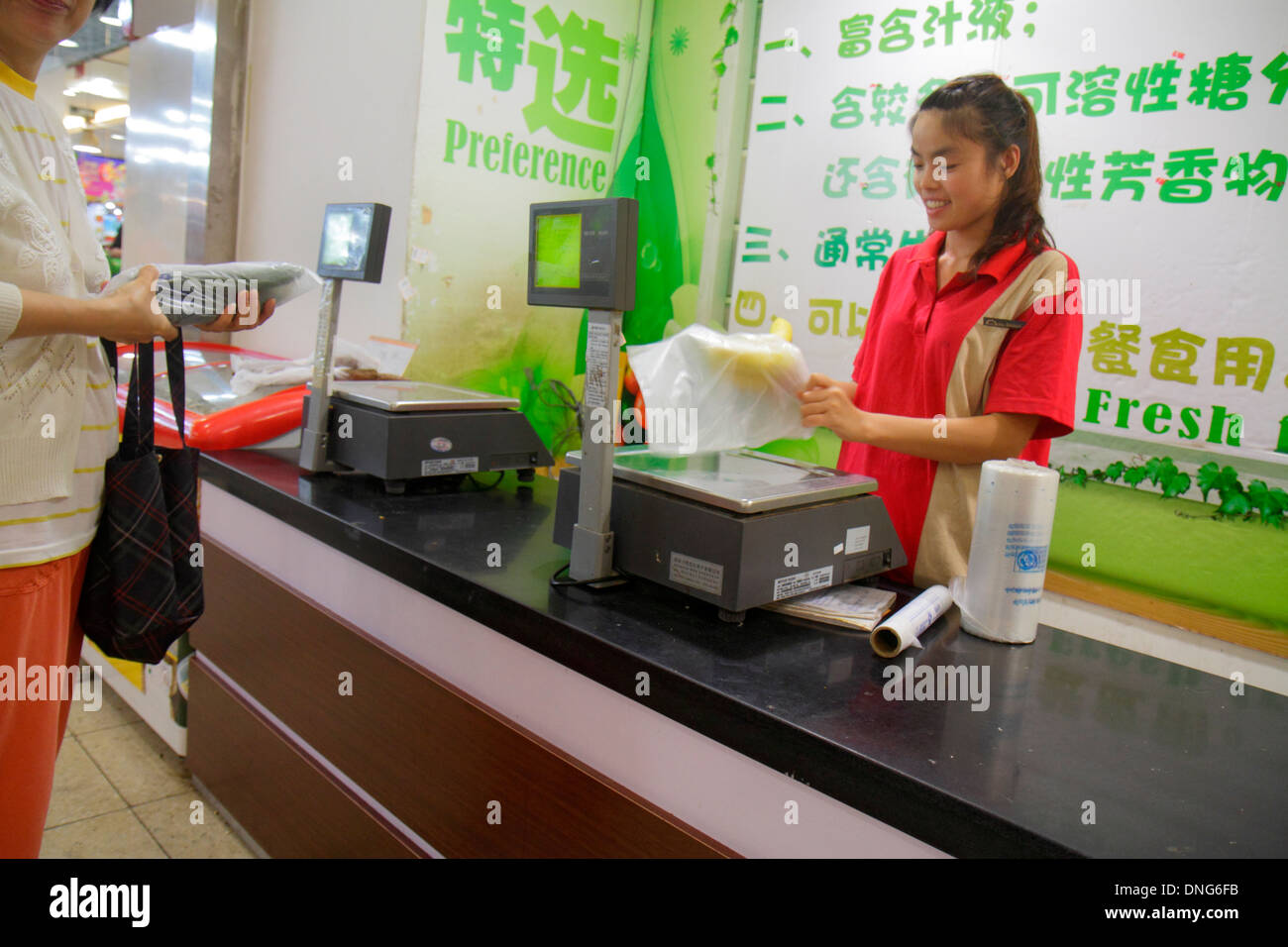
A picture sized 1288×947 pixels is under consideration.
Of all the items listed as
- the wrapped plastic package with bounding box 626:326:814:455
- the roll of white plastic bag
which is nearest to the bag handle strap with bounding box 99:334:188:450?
the wrapped plastic package with bounding box 626:326:814:455

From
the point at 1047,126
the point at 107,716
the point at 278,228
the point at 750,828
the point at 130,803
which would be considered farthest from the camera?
the point at 278,228

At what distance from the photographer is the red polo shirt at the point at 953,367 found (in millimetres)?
1562

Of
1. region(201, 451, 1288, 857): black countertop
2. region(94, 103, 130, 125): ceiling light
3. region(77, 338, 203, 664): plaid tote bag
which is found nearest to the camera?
region(201, 451, 1288, 857): black countertop

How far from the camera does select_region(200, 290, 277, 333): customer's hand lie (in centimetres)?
140

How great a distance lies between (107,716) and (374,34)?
7.67 feet

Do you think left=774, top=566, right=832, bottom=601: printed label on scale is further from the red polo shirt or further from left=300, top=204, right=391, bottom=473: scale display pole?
left=300, top=204, right=391, bottom=473: scale display pole

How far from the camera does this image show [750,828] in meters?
1.05

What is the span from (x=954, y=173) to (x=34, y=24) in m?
1.41

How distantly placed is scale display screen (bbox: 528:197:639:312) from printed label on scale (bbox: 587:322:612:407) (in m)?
0.04

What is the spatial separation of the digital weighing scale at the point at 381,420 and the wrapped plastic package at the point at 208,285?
37 centimetres

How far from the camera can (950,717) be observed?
1.06 metres

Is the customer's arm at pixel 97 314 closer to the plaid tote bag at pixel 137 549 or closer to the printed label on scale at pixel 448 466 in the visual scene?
the plaid tote bag at pixel 137 549
